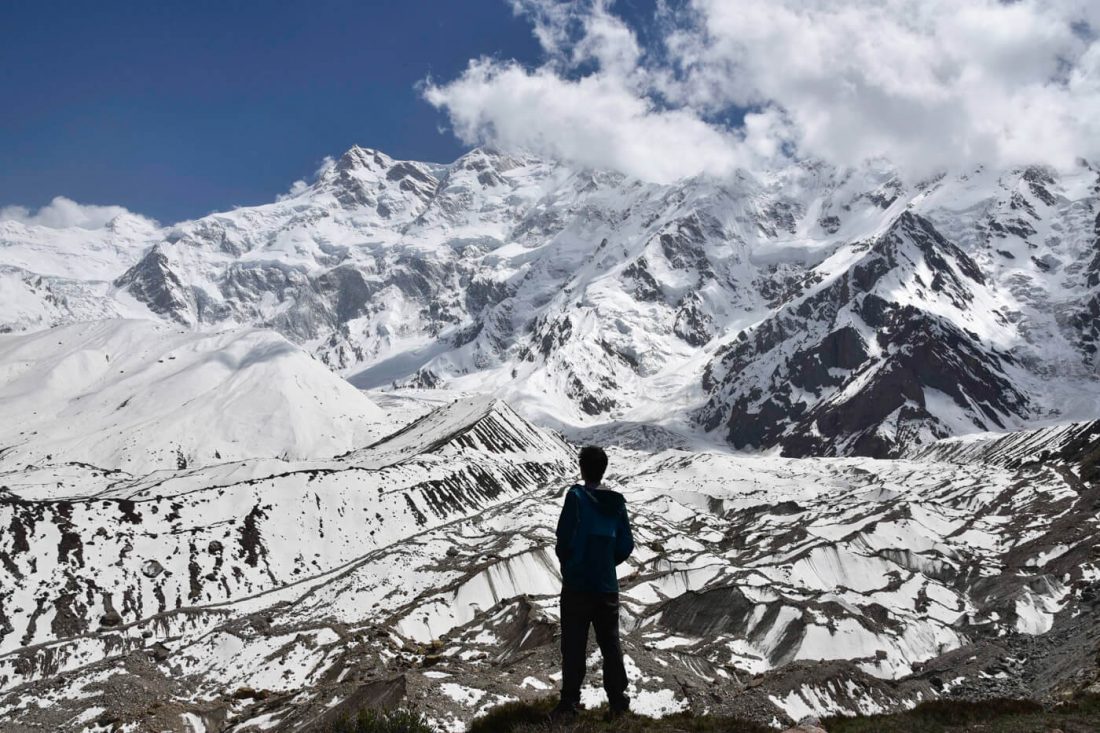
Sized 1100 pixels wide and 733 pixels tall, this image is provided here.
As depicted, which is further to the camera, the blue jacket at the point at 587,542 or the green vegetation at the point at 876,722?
the green vegetation at the point at 876,722

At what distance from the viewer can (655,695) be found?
54500mm

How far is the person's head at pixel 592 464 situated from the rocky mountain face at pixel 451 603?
2923cm

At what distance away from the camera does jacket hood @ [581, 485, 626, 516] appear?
18438 millimetres

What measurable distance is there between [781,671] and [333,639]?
4892cm

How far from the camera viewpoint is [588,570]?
18.3 m

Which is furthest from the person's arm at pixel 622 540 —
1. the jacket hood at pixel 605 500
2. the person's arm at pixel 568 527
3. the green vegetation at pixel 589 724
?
the green vegetation at pixel 589 724

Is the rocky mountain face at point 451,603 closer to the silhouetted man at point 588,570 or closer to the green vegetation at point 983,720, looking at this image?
the green vegetation at point 983,720

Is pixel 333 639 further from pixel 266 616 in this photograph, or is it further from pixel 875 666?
pixel 875 666

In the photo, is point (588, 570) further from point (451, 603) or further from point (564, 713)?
point (451, 603)

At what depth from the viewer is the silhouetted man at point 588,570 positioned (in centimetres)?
1828

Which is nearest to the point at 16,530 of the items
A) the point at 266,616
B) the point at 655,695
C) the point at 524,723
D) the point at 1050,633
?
the point at 266,616

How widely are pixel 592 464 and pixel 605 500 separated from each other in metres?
0.92

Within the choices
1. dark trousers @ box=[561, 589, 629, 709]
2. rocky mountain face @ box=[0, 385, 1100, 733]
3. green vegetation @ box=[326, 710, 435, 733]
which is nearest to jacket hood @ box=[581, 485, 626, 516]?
dark trousers @ box=[561, 589, 629, 709]

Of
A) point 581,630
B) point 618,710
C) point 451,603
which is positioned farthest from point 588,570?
point 451,603
